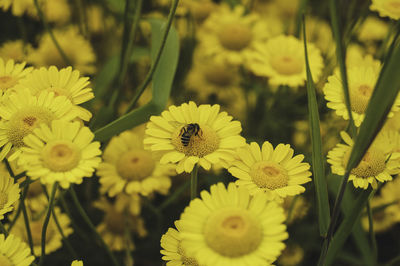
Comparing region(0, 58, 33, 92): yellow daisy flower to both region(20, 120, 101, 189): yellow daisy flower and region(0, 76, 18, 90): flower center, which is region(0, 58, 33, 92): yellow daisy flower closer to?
region(0, 76, 18, 90): flower center

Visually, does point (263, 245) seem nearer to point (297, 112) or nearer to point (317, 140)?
point (317, 140)

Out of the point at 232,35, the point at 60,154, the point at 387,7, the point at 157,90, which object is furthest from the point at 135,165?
the point at 387,7

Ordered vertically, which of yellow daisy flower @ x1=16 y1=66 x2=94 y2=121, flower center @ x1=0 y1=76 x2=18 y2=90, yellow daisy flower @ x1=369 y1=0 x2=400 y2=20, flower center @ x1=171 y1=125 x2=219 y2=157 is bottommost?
flower center @ x1=171 y1=125 x2=219 y2=157

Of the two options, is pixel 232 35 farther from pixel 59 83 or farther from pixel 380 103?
pixel 380 103

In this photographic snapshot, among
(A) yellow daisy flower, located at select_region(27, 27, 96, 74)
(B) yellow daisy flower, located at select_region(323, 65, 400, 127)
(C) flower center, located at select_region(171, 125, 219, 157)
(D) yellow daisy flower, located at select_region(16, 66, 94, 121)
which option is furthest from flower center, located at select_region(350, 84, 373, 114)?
(A) yellow daisy flower, located at select_region(27, 27, 96, 74)

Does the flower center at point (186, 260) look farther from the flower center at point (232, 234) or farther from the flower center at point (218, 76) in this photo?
the flower center at point (218, 76)

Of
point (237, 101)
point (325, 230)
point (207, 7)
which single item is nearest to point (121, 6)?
point (207, 7)
